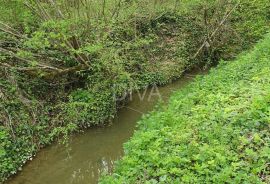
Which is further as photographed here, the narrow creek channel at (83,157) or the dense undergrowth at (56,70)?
the dense undergrowth at (56,70)

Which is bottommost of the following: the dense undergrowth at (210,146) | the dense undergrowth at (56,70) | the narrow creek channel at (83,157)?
the narrow creek channel at (83,157)

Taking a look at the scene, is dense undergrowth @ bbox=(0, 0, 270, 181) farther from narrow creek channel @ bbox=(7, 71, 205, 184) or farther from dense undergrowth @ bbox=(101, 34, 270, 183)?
dense undergrowth @ bbox=(101, 34, 270, 183)

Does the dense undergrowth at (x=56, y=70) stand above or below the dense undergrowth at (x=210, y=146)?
above

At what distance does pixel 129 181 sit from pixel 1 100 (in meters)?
5.50

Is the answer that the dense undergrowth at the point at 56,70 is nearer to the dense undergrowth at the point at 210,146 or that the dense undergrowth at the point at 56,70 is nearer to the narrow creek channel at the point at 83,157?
the narrow creek channel at the point at 83,157

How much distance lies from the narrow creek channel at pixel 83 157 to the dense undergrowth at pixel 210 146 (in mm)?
2472

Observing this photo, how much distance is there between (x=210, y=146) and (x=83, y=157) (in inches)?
192

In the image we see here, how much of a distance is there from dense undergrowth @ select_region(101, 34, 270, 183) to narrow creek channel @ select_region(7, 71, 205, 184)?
97.3 inches

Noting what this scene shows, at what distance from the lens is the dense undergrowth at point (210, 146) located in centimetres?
452

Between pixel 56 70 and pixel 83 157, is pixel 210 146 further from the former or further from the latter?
pixel 56 70

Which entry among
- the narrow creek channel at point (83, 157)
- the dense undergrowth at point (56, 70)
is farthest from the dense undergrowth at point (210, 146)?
the dense undergrowth at point (56, 70)

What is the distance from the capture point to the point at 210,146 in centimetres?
503

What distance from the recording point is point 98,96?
10438mm

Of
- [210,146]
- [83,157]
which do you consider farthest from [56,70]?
[210,146]
